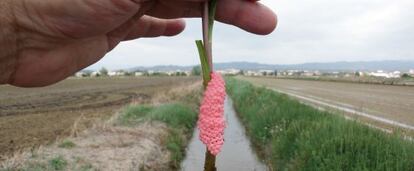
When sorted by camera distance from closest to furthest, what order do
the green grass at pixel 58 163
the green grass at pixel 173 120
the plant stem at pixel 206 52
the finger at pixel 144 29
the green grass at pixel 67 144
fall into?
the plant stem at pixel 206 52 < the finger at pixel 144 29 < the green grass at pixel 58 163 < the green grass at pixel 67 144 < the green grass at pixel 173 120

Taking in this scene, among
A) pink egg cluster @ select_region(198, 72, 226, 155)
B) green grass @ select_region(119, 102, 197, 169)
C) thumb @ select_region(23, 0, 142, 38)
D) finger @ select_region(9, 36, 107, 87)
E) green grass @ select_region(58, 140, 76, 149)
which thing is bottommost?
green grass @ select_region(119, 102, 197, 169)

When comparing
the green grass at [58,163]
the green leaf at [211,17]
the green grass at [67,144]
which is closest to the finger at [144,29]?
the green leaf at [211,17]

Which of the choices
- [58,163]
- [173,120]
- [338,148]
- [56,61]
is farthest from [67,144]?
[56,61]

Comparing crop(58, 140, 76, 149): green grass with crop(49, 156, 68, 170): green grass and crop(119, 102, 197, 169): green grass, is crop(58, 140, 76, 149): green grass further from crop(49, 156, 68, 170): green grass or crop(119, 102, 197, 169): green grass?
crop(119, 102, 197, 169): green grass

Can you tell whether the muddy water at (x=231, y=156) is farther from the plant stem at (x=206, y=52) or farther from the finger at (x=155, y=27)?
the plant stem at (x=206, y=52)

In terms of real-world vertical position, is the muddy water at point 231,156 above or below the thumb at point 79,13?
below

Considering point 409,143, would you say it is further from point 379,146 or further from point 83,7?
point 83,7

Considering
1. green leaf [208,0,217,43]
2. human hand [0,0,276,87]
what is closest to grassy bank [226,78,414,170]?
human hand [0,0,276,87]
